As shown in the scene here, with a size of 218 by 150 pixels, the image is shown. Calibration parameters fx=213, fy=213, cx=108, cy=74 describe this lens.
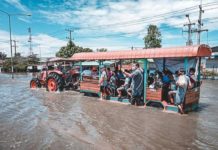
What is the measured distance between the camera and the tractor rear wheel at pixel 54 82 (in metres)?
14.0

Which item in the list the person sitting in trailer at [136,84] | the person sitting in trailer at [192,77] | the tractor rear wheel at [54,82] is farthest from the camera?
the tractor rear wheel at [54,82]

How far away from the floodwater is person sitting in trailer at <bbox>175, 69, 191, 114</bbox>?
0.48 m

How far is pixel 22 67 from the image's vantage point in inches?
1994

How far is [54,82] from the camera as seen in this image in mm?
14219

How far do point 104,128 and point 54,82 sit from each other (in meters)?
8.72

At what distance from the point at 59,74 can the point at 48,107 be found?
16.9 feet

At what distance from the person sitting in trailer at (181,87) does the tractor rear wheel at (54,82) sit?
8306 mm

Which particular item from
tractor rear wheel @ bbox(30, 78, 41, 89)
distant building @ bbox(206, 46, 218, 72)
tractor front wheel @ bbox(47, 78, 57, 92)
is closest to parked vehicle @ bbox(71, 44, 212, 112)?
tractor front wheel @ bbox(47, 78, 57, 92)

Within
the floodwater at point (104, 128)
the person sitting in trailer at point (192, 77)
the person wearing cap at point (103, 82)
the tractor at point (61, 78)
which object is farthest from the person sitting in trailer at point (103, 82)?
the person sitting in trailer at point (192, 77)

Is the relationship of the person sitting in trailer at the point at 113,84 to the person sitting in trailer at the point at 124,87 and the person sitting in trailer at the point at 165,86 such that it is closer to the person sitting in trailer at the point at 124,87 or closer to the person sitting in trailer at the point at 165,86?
the person sitting in trailer at the point at 124,87

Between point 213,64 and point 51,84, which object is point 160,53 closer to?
point 51,84

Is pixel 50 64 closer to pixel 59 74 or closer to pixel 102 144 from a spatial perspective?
pixel 59 74

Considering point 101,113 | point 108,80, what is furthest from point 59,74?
point 101,113

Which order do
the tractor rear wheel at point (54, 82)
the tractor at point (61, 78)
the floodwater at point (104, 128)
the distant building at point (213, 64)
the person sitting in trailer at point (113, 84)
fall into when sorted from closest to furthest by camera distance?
the floodwater at point (104, 128) → the person sitting in trailer at point (113, 84) → the tractor rear wheel at point (54, 82) → the tractor at point (61, 78) → the distant building at point (213, 64)
